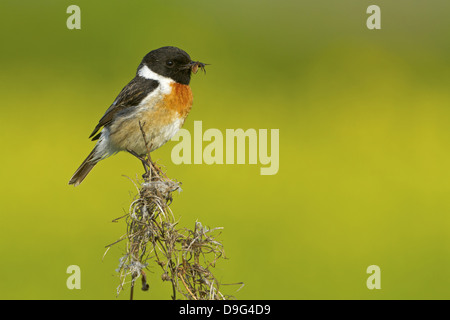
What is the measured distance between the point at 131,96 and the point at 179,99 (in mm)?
389

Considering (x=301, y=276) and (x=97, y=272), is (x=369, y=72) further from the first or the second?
(x=97, y=272)

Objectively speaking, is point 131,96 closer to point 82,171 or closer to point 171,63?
point 171,63

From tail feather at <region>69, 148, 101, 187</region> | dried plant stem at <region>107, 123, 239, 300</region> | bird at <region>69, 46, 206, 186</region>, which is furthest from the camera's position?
tail feather at <region>69, 148, 101, 187</region>

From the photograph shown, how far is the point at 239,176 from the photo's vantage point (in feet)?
30.6

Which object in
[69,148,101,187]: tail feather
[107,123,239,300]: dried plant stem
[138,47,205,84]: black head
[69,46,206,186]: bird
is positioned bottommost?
[107,123,239,300]: dried plant stem

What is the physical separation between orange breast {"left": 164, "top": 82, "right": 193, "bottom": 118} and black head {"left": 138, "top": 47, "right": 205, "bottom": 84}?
0.06 meters

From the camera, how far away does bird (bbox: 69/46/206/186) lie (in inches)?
227

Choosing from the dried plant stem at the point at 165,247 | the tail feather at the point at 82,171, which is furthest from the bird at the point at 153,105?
the dried plant stem at the point at 165,247

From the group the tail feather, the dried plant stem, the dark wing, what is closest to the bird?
the dark wing

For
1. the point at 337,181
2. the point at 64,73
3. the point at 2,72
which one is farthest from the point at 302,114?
the point at 2,72

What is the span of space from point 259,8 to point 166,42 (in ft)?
11.4

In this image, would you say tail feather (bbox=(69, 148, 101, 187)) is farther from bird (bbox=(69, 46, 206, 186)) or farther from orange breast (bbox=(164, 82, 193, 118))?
orange breast (bbox=(164, 82, 193, 118))

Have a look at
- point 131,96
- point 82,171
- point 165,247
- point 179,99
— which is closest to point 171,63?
point 179,99

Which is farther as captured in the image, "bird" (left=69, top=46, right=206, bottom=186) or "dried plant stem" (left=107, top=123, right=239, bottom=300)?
"bird" (left=69, top=46, right=206, bottom=186)
